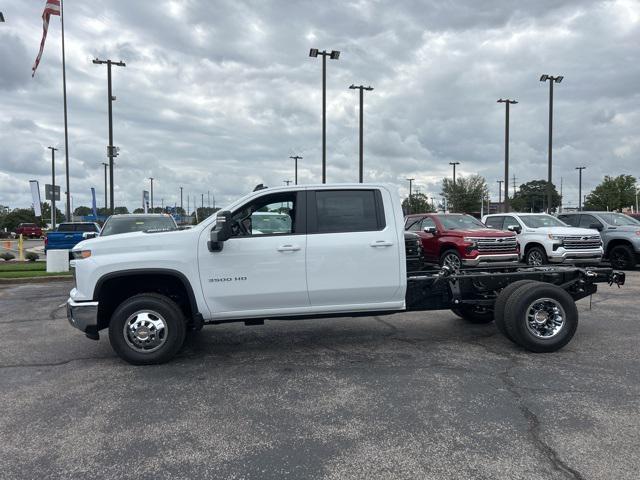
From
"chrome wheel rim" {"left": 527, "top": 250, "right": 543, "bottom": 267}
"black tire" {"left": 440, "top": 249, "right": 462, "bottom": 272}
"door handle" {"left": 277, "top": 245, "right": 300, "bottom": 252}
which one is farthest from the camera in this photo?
"chrome wheel rim" {"left": 527, "top": 250, "right": 543, "bottom": 267}

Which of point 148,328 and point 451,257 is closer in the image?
point 148,328

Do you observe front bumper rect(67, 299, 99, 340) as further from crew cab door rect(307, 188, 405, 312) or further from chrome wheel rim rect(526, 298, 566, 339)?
chrome wheel rim rect(526, 298, 566, 339)

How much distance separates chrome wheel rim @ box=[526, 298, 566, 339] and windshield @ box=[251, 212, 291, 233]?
2.96 meters

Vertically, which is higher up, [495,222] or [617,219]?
[617,219]

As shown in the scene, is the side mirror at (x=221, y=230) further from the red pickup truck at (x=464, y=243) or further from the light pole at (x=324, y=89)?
the light pole at (x=324, y=89)

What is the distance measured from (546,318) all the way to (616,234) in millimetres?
11453

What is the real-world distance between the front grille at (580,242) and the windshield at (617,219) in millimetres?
2723

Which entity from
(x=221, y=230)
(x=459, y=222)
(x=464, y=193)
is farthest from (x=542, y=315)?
(x=464, y=193)

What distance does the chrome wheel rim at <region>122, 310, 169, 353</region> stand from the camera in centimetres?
535

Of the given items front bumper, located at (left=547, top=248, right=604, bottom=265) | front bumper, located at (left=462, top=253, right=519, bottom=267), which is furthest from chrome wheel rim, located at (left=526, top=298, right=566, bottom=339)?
front bumper, located at (left=547, top=248, right=604, bottom=265)

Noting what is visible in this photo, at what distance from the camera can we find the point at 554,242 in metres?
13.7

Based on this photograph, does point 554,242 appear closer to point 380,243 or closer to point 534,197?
point 380,243

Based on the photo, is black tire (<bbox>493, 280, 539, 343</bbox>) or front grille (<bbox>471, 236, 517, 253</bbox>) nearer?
black tire (<bbox>493, 280, 539, 343</bbox>)

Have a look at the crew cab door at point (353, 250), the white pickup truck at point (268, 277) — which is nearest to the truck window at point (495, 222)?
the white pickup truck at point (268, 277)
